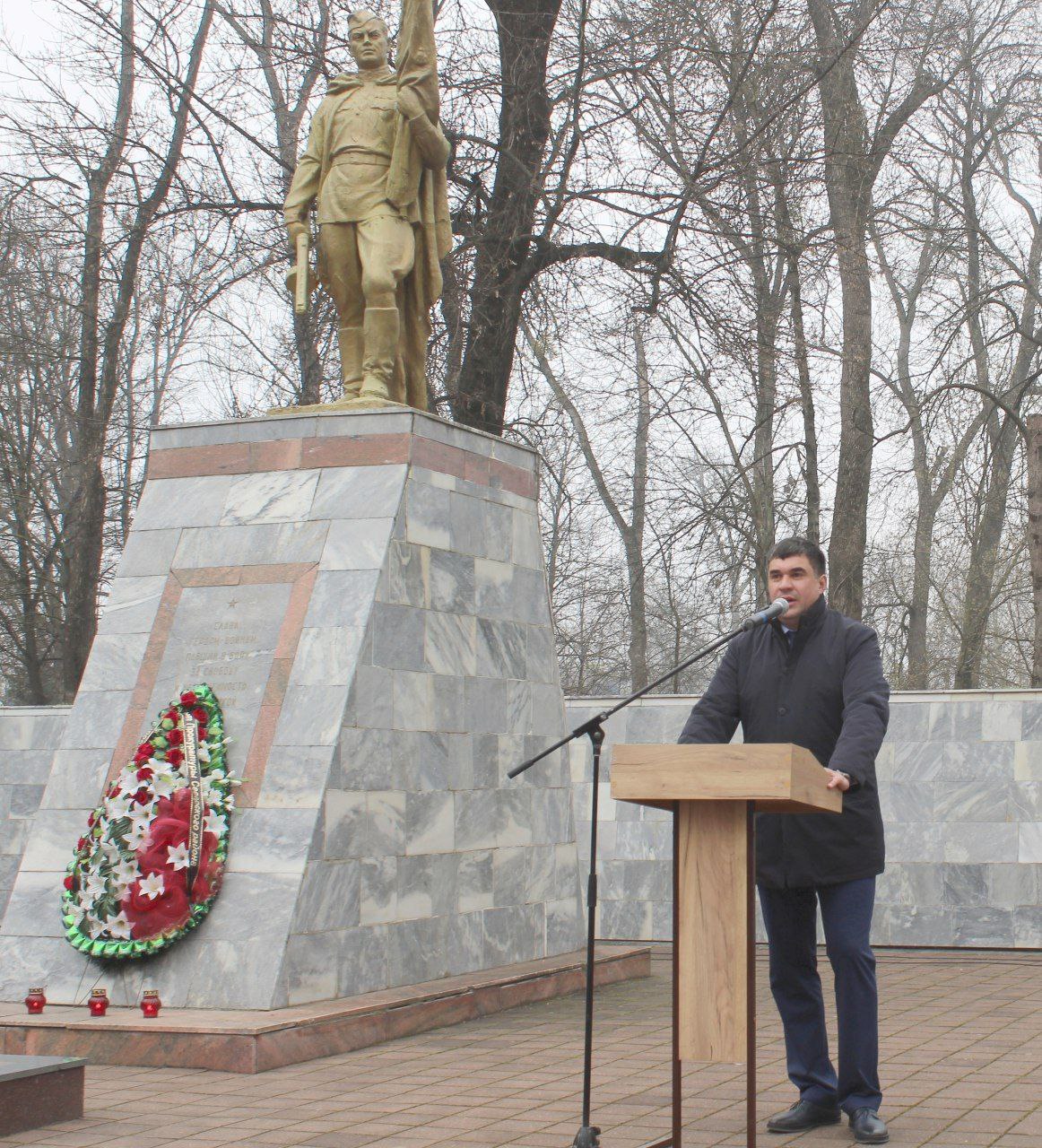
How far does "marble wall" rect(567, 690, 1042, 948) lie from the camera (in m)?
10.5

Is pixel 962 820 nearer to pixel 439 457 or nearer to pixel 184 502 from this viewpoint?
pixel 439 457

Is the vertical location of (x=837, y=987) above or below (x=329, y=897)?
below

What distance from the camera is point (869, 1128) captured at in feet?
16.1

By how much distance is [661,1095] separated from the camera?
577 cm

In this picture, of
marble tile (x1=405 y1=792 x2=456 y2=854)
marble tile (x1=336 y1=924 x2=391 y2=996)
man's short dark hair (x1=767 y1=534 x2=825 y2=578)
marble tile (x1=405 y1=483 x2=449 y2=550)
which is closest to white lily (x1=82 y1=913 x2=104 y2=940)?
marble tile (x1=336 y1=924 x2=391 y2=996)

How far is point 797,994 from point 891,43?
11001 millimetres

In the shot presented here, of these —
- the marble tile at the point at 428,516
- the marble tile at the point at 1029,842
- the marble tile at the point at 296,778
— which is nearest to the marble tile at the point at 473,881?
the marble tile at the point at 296,778

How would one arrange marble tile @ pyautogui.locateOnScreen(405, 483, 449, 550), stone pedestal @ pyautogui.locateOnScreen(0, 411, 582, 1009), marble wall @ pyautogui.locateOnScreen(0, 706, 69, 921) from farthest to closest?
marble wall @ pyautogui.locateOnScreen(0, 706, 69, 921) < marble tile @ pyautogui.locateOnScreen(405, 483, 449, 550) < stone pedestal @ pyautogui.locateOnScreen(0, 411, 582, 1009)

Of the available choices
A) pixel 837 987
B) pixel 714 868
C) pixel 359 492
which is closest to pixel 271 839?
pixel 359 492

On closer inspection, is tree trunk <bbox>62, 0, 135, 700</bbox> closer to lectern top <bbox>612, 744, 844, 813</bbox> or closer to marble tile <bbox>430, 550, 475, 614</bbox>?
marble tile <bbox>430, 550, 475, 614</bbox>

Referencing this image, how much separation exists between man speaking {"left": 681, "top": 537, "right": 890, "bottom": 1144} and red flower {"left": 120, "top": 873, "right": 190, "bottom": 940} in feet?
8.87

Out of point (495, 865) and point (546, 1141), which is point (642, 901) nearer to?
point (495, 865)

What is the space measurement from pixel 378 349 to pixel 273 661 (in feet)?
6.32

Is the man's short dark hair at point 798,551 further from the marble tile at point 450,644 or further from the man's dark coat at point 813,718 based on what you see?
the marble tile at point 450,644
